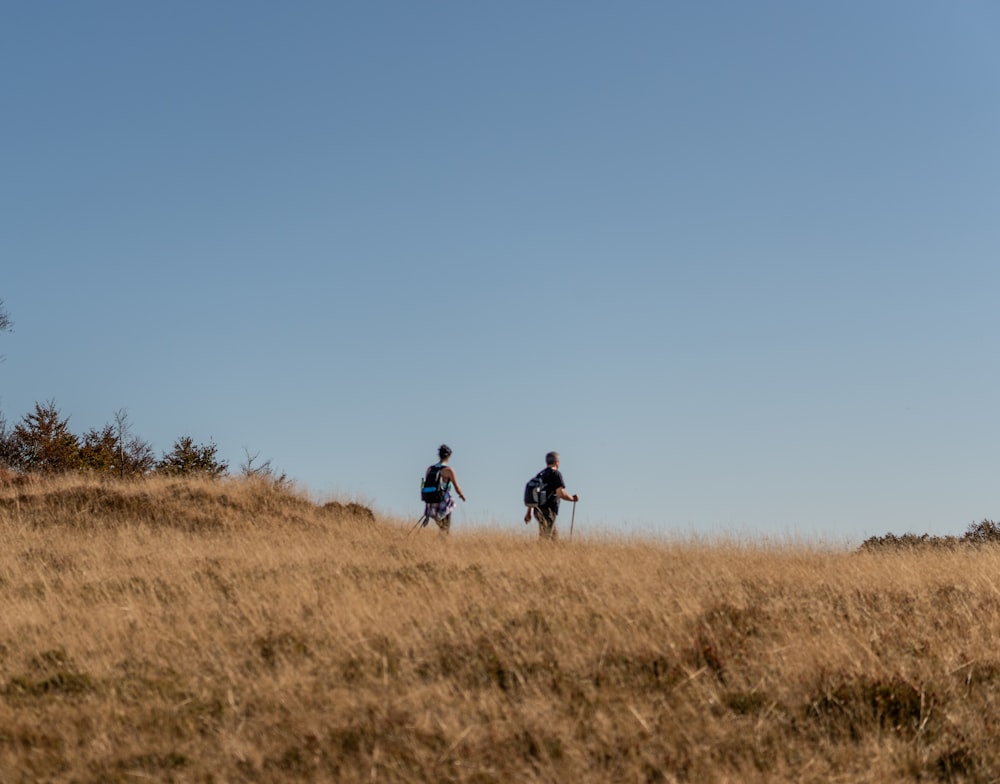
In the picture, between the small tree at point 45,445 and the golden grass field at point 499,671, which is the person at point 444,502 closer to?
the golden grass field at point 499,671

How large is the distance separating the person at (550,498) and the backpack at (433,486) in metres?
1.81

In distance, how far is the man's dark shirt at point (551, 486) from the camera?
745 inches

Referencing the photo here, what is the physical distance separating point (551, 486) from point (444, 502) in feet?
7.45

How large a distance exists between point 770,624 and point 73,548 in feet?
42.9

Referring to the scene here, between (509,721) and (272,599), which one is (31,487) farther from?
(509,721)

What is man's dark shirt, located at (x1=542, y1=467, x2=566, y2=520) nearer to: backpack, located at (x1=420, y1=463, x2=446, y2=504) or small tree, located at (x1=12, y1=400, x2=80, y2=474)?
backpack, located at (x1=420, y1=463, x2=446, y2=504)

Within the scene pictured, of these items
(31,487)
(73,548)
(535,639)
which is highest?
(31,487)

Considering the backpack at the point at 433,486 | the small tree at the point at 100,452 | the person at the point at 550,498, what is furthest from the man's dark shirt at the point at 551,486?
the small tree at the point at 100,452

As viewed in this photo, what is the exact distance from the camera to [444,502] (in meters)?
19.9

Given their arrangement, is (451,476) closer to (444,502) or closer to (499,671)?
(444,502)

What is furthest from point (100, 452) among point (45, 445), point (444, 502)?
point (444, 502)

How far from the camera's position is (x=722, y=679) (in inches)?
387

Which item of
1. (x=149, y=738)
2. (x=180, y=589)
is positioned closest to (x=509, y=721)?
(x=149, y=738)

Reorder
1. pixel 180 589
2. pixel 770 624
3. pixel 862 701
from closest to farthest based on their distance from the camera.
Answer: pixel 862 701 → pixel 770 624 → pixel 180 589
